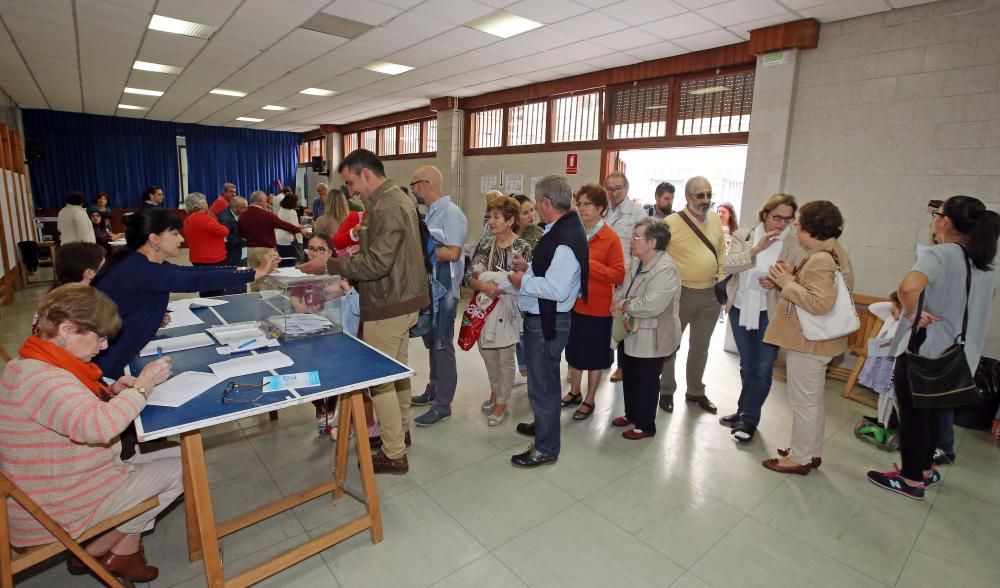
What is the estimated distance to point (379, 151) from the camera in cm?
1161

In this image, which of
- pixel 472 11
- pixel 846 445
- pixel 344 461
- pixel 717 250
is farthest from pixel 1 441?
pixel 472 11

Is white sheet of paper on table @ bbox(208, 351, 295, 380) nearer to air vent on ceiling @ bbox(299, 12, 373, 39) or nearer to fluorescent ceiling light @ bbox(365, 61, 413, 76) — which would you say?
air vent on ceiling @ bbox(299, 12, 373, 39)

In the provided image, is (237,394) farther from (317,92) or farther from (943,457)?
(317,92)

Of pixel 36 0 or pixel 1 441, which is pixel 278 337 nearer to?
pixel 1 441

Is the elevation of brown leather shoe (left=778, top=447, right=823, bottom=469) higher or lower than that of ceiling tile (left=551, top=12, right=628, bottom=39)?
lower

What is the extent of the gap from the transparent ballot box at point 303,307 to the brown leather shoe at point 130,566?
992 millimetres

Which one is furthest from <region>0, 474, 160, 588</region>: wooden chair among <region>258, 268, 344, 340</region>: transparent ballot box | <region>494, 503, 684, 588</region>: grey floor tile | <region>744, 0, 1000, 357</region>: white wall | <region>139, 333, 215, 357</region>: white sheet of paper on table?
<region>744, 0, 1000, 357</region>: white wall

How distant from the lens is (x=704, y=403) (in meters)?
3.70

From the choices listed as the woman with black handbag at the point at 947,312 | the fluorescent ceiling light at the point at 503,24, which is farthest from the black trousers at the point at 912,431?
the fluorescent ceiling light at the point at 503,24

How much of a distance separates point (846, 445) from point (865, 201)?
224 centimetres

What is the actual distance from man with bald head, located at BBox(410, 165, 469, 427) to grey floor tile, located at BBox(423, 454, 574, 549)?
624mm

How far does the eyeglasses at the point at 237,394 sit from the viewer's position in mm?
1717

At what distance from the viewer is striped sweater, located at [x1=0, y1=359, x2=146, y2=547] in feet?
4.87

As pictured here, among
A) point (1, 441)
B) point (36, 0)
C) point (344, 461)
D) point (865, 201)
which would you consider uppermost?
point (36, 0)
